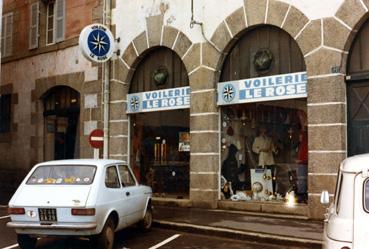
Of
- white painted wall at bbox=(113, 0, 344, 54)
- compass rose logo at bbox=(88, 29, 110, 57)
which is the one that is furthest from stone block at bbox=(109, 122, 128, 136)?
white painted wall at bbox=(113, 0, 344, 54)

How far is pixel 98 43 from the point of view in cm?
1548

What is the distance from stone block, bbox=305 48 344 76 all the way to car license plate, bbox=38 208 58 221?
656 cm

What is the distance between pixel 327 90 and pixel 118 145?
7.19m

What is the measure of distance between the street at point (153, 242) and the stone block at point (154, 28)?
6.37m

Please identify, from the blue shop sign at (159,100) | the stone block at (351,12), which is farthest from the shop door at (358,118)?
the blue shop sign at (159,100)

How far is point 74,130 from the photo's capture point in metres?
18.6

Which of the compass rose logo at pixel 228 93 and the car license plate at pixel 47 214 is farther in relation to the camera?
the compass rose logo at pixel 228 93

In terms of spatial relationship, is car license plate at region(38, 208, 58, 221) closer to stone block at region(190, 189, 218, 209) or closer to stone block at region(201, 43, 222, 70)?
stone block at region(190, 189, 218, 209)

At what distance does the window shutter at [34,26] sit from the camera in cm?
1997

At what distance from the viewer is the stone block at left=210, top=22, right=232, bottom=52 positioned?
13.6 meters

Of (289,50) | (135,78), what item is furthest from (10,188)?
(289,50)

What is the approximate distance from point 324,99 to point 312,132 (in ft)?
2.59

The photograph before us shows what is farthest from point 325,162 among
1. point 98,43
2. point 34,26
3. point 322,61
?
point 34,26

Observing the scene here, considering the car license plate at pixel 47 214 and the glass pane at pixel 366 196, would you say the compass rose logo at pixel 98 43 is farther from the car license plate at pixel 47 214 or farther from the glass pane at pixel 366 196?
the glass pane at pixel 366 196
